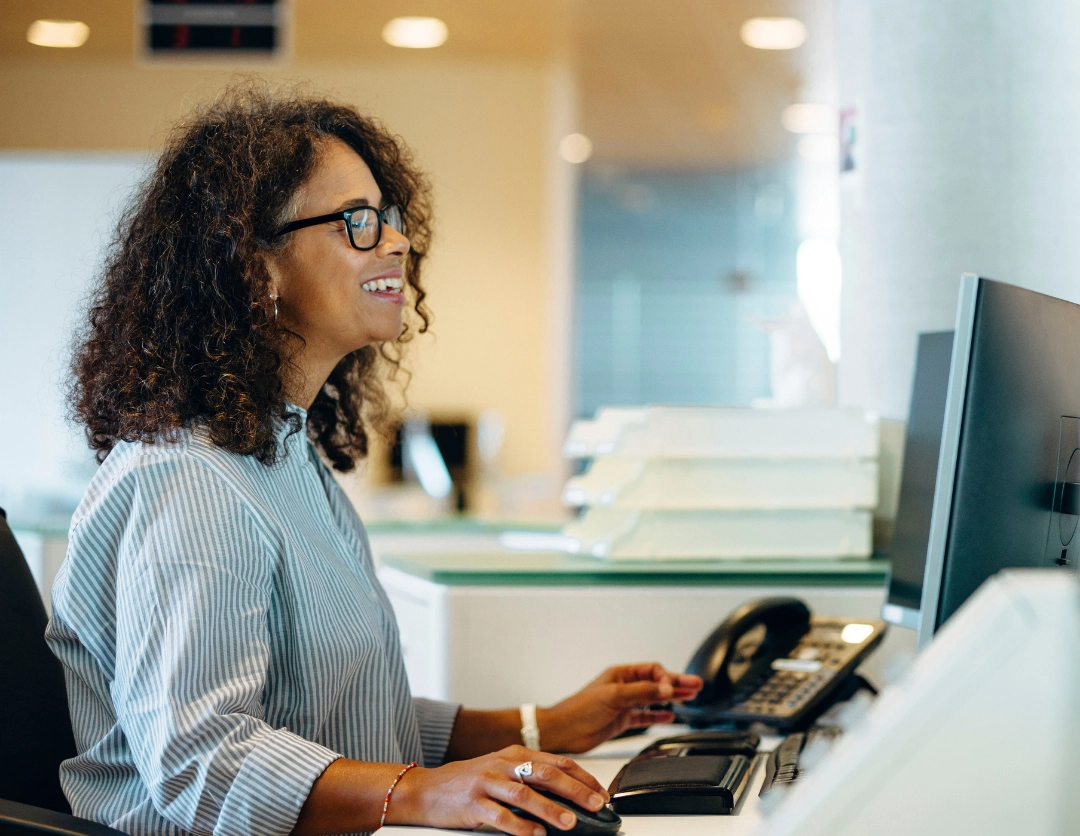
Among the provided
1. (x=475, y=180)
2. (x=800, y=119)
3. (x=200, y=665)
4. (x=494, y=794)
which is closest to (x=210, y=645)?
(x=200, y=665)

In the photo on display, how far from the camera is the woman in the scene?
1025 millimetres

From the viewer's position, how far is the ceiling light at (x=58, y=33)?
207 inches

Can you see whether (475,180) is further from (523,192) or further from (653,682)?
(653,682)

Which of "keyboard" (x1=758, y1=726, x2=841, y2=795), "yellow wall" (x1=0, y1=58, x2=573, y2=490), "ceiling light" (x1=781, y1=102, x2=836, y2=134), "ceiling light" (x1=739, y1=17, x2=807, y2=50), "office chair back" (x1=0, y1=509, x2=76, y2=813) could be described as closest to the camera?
"keyboard" (x1=758, y1=726, x2=841, y2=795)

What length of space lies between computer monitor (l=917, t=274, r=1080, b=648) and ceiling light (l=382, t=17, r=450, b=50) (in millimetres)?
4629

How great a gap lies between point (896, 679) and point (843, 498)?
130 centimetres

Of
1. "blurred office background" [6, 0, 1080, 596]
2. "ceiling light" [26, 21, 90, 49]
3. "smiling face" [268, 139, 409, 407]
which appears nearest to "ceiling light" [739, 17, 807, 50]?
"blurred office background" [6, 0, 1080, 596]

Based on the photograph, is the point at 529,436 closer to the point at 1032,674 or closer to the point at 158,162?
the point at 158,162

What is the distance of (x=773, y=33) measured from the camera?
501 cm

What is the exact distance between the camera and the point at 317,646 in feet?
3.82

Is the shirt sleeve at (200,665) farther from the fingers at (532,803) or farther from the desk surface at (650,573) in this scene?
the desk surface at (650,573)

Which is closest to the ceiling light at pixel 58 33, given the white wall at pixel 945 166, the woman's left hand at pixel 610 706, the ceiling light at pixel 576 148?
the ceiling light at pixel 576 148

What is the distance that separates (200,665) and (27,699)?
35 centimetres

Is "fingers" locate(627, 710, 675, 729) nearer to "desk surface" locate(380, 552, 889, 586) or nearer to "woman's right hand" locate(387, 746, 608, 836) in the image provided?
"desk surface" locate(380, 552, 889, 586)
